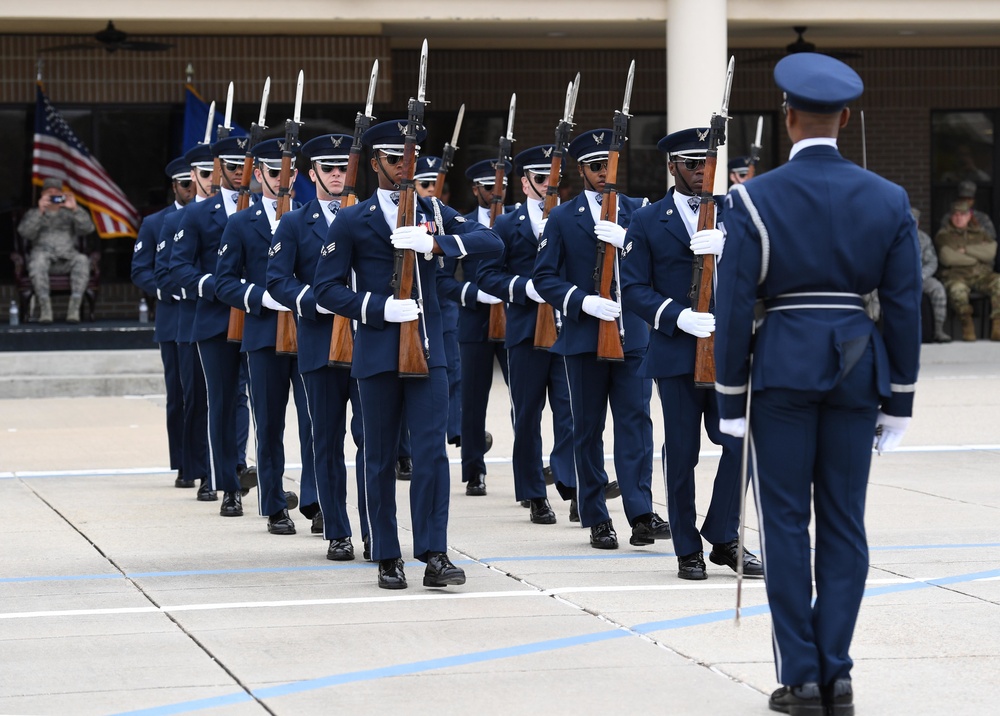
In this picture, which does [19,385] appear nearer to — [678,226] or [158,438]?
[158,438]

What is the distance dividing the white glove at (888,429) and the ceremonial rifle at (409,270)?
236 centimetres

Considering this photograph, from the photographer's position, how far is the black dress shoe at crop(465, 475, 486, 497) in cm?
1078

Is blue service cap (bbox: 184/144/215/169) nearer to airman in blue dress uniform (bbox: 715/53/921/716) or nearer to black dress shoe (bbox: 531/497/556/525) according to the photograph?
black dress shoe (bbox: 531/497/556/525)

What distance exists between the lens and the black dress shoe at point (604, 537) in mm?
8516

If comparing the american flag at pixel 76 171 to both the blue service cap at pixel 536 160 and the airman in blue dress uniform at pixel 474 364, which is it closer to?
the airman in blue dress uniform at pixel 474 364

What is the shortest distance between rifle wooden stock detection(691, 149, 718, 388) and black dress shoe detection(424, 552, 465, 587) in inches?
52.4

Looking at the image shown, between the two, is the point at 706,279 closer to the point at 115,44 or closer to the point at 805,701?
the point at 805,701

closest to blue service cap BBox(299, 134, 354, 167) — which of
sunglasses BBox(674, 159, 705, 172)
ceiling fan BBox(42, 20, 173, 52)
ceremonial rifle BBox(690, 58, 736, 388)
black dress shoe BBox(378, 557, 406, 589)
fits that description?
sunglasses BBox(674, 159, 705, 172)

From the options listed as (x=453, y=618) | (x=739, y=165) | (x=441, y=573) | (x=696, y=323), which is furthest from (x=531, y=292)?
(x=739, y=165)

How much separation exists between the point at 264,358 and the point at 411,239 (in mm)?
2245

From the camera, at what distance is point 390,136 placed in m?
7.49

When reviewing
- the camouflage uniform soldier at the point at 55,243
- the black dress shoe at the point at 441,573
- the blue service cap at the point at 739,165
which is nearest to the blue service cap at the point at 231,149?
the black dress shoe at the point at 441,573

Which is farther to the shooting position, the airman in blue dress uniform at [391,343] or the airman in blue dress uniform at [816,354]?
the airman in blue dress uniform at [391,343]

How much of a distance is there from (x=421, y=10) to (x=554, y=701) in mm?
13905
